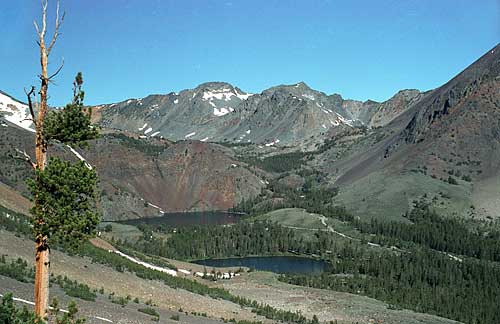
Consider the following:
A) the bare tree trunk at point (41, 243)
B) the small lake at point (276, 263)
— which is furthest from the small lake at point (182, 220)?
the bare tree trunk at point (41, 243)

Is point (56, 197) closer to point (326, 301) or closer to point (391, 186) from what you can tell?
point (326, 301)

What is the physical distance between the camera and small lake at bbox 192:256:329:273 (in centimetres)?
12012

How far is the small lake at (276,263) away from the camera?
120 metres

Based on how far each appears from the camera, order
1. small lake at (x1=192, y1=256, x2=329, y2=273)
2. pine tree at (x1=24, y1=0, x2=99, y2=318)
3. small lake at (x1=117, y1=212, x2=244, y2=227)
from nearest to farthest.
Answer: pine tree at (x1=24, y1=0, x2=99, y2=318)
small lake at (x1=192, y1=256, x2=329, y2=273)
small lake at (x1=117, y1=212, x2=244, y2=227)

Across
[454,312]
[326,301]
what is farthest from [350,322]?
[454,312]

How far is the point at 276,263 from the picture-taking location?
129250 millimetres

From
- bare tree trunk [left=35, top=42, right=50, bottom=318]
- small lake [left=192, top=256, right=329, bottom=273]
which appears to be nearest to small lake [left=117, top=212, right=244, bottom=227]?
small lake [left=192, top=256, right=329, bottom=273]

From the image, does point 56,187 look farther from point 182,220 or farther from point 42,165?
point 182,220

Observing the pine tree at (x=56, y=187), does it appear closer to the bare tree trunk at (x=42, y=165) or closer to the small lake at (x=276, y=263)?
the bare tree trunk at (x=42, y=165)

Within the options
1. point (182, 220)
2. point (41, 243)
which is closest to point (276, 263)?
point (182, 220)

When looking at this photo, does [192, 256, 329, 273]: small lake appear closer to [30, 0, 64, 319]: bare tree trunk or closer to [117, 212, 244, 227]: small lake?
[117, 212, 244, 227]: small lake

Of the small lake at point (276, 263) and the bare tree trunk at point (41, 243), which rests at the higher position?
the bare tree trunk at point (41, 243)

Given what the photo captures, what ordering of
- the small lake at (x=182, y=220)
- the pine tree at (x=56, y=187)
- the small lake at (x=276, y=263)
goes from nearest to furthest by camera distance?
the pine tree at (x=56, y=187)
the small lake at (x=276, y=263)
the small lake at (x=182, y=220)

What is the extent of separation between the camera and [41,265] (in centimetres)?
1648
